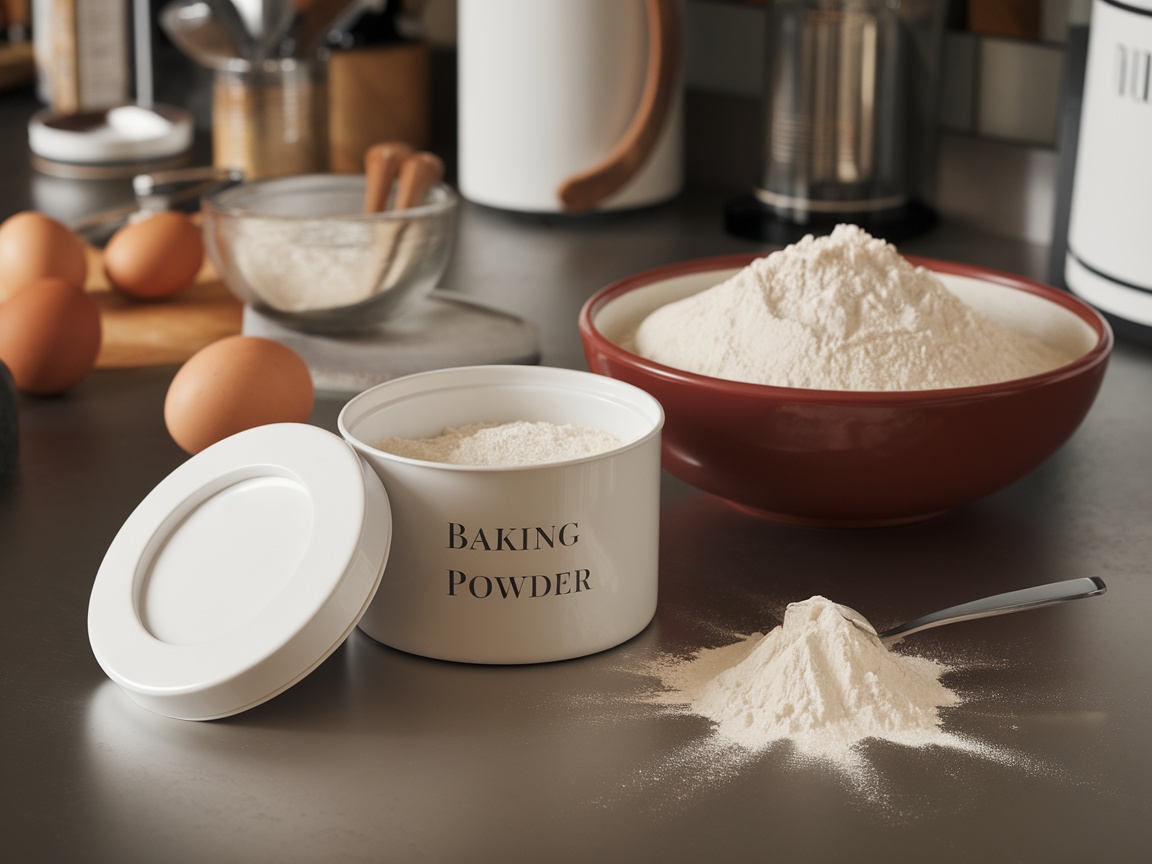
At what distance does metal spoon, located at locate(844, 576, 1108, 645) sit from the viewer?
0.61 m

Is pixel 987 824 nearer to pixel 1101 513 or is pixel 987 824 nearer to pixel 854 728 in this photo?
pixel 854 728

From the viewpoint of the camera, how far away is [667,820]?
524mm

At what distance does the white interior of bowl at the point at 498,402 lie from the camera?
673 mm

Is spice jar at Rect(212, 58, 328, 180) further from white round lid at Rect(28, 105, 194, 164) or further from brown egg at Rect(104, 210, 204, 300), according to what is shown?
brown egg at Rect(104, 210, 204, 300)

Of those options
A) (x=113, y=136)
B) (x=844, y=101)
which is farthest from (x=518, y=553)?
(x=113, y=136)

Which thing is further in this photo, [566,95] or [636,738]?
[566,95]

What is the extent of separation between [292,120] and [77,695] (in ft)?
3.09

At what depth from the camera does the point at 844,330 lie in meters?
0.71

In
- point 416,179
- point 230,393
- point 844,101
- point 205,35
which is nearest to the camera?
point 230,393

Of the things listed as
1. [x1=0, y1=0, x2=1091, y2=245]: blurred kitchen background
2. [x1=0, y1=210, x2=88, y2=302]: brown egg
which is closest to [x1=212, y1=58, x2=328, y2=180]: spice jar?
[x1=0, y1=0, x2=1091, y2=245]: blurred kitchen background

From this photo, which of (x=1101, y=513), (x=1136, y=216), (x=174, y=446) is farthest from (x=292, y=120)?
(x=1101, y=513)

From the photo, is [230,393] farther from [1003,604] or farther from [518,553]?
[1003,604]

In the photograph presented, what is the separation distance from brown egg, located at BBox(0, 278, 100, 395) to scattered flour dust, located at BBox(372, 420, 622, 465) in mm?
368

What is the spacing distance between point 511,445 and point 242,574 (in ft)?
0.44
